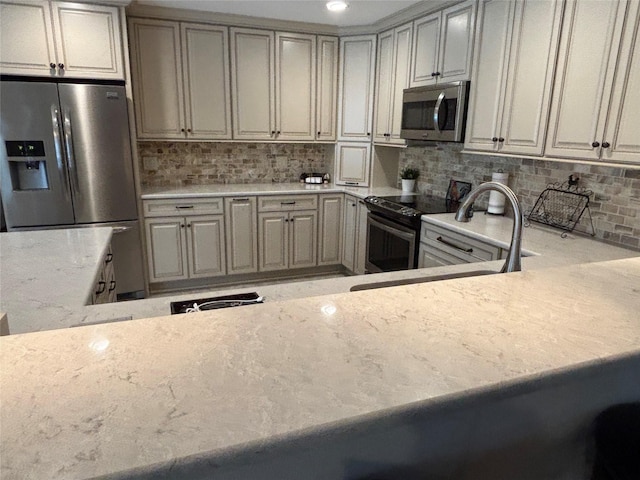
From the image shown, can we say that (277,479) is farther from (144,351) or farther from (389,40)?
(389,40)

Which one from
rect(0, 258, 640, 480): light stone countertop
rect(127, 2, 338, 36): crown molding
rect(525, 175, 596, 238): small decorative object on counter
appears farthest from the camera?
rect(127, 2, 338, 36): crown molding

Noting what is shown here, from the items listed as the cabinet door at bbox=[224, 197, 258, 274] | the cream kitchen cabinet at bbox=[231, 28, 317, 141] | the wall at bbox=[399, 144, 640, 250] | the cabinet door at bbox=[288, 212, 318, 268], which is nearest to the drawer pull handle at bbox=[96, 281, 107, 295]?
the cabinet door at bbox=[224, 197, 258, 274]

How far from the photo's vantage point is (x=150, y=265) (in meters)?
3.67

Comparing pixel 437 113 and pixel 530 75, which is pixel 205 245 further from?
pixel 530 75

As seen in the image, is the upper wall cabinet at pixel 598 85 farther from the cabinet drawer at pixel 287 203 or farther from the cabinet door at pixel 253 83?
the cabinet door at pixel 253 83

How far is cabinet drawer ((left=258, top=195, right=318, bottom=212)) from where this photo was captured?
389cm

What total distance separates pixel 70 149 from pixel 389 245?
250 cm

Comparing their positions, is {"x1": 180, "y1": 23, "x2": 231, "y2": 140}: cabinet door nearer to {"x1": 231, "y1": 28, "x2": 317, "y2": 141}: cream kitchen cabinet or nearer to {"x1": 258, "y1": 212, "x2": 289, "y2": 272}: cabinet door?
{"x1": 231, "y1": 28, "x2": 317, "y2": 141}: cream kitchen cabinet

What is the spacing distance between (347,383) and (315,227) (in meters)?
3.51

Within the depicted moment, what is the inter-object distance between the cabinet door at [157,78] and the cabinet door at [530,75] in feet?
8.71

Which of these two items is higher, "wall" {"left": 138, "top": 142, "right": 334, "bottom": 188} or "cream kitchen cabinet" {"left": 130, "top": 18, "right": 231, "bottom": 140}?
"cream kitchen cabinet" {"left": 130, "top": 18, "right": 231, "bottom": 140}

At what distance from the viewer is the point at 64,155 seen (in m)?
3.08

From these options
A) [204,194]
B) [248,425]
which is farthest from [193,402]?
[204,194]

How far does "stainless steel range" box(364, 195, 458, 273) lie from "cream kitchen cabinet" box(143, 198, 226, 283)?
1363 mm
